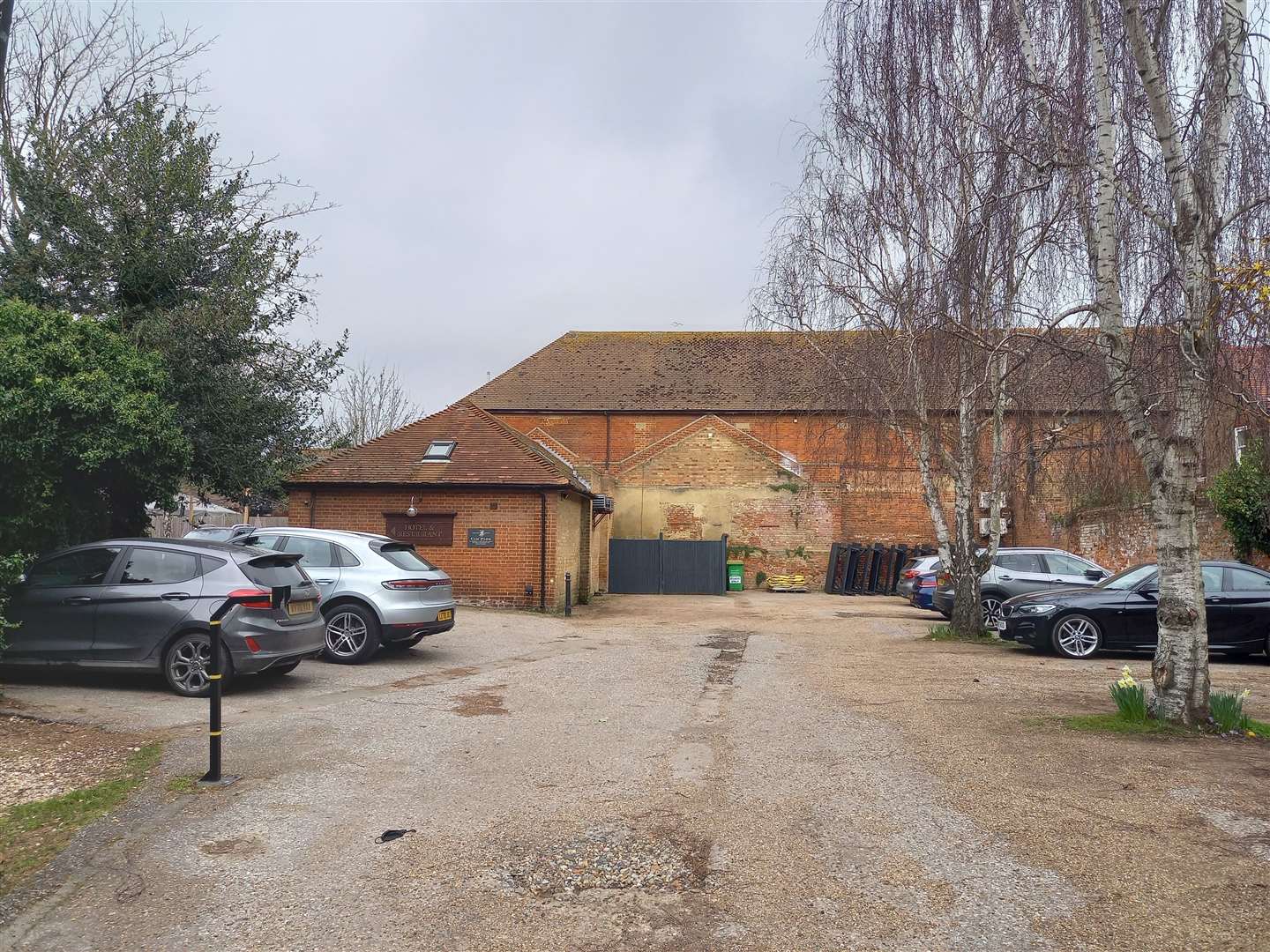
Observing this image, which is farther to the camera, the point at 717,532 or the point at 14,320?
the point at 717,532

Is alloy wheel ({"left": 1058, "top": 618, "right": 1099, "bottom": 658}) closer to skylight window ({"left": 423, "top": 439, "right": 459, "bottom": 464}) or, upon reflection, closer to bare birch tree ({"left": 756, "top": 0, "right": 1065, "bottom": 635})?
bare birch tree ({"left": 756, "top": 0, "right": 1065, "bottom": 635})

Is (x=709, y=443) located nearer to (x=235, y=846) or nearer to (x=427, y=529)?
(x=427, y=529)

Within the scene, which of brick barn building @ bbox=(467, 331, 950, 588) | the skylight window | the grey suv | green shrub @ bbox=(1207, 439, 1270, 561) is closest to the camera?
green shrub @ bbox=(1207, 439, 1270, 561)

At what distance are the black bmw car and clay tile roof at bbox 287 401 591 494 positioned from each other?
998cm

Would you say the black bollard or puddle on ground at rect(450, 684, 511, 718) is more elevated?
the black bollard

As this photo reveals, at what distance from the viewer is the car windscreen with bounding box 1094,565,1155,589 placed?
1340cm

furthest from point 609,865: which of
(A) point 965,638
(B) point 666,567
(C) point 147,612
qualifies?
(B) point 666,567

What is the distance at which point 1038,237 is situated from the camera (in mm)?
10961

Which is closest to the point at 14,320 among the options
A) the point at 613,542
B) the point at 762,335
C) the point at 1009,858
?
the point at 1009,858

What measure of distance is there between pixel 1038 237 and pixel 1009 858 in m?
8.13

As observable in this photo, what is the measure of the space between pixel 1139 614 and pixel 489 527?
12.4m

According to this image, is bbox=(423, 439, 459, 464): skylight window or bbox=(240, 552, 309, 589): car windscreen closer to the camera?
bbox=(240, 552, 309, 589): car windscreen

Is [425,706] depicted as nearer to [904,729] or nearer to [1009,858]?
[904,729]

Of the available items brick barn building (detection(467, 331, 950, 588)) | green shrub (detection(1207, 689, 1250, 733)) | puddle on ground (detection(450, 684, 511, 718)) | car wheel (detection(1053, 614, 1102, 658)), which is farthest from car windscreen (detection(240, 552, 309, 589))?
brick barn building (detection(467, 331, 950, 588))
